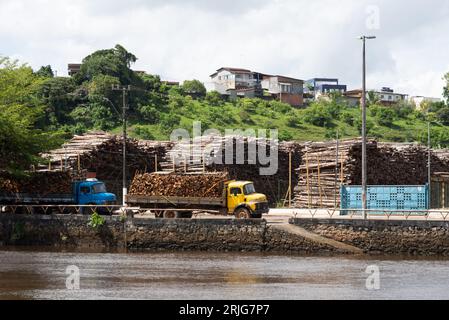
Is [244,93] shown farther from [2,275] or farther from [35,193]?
[2,275]

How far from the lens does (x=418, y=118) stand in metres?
114

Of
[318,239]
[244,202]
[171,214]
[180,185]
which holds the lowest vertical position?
[318,239]

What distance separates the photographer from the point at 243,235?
4453 centimetres

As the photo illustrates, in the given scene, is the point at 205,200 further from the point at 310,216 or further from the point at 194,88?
the point at 194,88

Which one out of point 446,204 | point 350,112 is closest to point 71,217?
point 446,204

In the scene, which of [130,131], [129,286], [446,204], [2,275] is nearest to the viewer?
[129,286]

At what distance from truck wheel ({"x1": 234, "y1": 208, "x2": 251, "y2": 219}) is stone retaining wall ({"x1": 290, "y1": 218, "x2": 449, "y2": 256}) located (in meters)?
4.55

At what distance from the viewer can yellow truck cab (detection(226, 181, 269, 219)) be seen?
47.2m

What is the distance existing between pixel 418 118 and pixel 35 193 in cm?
7149

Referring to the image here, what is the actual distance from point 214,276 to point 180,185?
1404cm

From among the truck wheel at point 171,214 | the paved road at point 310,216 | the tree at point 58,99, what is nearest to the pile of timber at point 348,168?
the paved road at point 310,216

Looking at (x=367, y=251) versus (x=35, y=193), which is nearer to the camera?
(x=367, y=251)

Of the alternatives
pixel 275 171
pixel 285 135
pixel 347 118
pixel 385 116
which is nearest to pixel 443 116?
pixel 385 116
